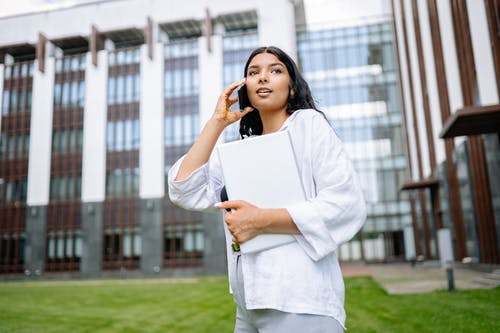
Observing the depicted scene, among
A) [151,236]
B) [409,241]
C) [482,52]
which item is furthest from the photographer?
[409,241]

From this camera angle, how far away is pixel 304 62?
45094 mm

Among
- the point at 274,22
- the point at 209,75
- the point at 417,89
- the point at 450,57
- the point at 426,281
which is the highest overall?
the point at 274,22

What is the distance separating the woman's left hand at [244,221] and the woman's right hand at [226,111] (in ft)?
1.62

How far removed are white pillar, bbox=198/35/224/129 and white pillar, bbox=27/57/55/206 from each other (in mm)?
12432

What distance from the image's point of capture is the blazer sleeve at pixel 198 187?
1785 mm

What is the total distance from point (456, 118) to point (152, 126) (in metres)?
26.1

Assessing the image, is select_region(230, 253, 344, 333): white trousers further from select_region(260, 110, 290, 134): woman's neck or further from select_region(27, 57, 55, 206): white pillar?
select_region(27, 57, 55, 206): white pillar

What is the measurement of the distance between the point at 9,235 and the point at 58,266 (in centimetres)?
498

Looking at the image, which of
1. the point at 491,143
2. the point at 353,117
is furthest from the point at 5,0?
the point at 353,117

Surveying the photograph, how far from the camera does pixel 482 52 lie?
17.7 metres

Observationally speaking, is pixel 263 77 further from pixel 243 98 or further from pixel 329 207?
pixel 329 207

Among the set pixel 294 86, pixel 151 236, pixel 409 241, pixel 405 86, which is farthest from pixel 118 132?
pixel 294 86

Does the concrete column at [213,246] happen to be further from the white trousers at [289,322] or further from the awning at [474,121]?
the white trousers at [289,322]

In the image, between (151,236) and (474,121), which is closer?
(474,121)
